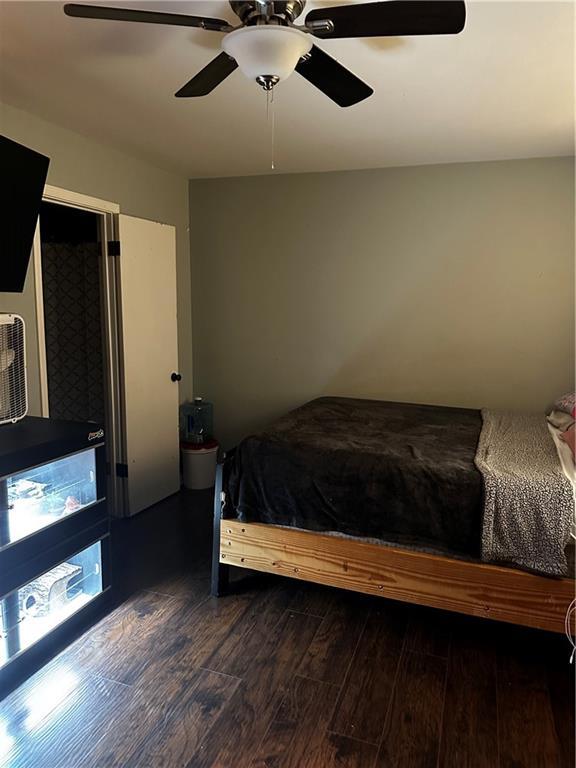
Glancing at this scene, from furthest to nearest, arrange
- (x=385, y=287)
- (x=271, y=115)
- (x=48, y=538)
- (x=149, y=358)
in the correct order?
(x=385, y=287)
(x=149, y=358)
(x=271, y=115)
(x=48, y=538)

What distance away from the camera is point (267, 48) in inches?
58.4

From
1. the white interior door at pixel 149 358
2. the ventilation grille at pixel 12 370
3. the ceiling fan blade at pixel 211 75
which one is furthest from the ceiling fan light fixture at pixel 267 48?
the white interior door at pixel 149 358

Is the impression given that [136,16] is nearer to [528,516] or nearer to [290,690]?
[528,516]

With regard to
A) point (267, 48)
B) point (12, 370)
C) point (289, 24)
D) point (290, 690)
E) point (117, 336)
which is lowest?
point (290, 690)

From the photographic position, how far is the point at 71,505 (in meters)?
2.34

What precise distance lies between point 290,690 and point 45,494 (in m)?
1.34

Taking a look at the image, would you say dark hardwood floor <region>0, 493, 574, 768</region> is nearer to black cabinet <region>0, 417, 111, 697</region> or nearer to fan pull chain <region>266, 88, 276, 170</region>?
black cabinet <region>0, 417, 111, 697</region>

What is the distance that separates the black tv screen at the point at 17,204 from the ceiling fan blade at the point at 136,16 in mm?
795

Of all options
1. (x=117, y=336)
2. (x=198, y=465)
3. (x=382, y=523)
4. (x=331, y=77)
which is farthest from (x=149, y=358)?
(x=331, y=77)

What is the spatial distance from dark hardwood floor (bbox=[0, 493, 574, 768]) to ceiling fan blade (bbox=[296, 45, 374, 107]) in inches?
87.9

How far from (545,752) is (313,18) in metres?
2.43

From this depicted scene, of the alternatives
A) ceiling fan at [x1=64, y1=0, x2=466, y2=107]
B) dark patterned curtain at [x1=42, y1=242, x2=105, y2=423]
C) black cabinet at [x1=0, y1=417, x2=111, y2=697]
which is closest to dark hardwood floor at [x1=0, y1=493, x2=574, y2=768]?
black cabinet at [x1=0, y1=417, x2=111, y2=697]

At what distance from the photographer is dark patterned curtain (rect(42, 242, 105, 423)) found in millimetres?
3834

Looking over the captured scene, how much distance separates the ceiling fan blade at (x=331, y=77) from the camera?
1.66 metres
